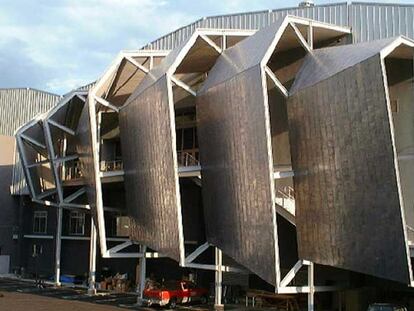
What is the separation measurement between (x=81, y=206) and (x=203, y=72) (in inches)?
492

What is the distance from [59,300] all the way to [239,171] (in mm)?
14490

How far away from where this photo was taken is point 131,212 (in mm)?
32375

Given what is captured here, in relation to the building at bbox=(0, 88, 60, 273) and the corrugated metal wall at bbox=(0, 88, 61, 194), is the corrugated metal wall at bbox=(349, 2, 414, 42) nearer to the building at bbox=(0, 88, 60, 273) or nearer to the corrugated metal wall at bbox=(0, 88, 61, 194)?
the building at bbox=(0, 88, 60, 273)

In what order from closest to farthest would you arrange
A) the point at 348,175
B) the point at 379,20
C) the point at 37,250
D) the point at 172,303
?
1. the point at 348,175
2. the point at 379,20
3. the point at 172,303
4. the point at 37,250

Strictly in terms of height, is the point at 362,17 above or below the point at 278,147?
above

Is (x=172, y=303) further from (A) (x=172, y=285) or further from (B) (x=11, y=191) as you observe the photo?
(B) (x=11, y=191)

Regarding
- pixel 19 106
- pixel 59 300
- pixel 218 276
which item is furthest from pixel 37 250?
pixel 218 276

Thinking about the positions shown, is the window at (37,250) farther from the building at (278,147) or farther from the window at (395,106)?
the window at (395,106)

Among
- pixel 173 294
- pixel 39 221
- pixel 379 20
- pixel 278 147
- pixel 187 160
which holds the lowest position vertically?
pixel 173 294

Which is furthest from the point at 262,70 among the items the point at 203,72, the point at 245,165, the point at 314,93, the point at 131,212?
the point at 131,212

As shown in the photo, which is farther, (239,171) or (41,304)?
(41,304)

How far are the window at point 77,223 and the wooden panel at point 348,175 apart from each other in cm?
2487

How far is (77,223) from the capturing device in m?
46.2

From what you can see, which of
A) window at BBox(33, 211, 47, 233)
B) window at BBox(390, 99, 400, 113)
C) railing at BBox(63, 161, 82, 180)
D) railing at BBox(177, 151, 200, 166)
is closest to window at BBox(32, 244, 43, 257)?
window at BBox(33, 211, 47, 233)
